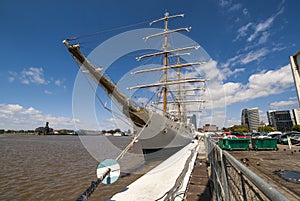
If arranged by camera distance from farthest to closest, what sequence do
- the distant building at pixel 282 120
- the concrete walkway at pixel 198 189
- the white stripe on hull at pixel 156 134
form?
the distant building at pixel 282 120
the white stripe on hull at pixel 156 134
the concrete walkway at pixel 198 189

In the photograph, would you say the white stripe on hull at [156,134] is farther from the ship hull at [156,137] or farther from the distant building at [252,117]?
the distant building at [252,117]

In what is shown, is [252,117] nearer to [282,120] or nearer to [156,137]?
[282,120]

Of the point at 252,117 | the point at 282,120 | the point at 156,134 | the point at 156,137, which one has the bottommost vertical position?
the point at 156,137

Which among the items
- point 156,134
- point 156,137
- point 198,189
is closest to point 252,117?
point 156,137

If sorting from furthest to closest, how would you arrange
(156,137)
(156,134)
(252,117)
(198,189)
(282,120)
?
(252,117), (282,120), (156,137), (156,134), (198,189)

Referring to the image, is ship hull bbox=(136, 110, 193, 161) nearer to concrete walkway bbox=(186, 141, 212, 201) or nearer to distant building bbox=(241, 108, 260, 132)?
concrete walkway bbox=(186, 141, 212, 201)

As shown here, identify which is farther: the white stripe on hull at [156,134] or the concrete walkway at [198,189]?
the white stripe on hull at [156,134]

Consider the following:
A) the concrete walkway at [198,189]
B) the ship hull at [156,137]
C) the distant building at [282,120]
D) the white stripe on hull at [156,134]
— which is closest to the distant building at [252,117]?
the distant building at [282,120]

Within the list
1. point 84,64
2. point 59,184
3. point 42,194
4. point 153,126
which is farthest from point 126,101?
point 42,194

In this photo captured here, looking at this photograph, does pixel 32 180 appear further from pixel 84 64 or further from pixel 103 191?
pixel 84 64

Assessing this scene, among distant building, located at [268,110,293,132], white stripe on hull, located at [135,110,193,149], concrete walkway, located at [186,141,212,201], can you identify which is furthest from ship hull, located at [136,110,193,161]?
distant building, located at [268,110,293,132]

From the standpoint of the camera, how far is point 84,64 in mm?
10414

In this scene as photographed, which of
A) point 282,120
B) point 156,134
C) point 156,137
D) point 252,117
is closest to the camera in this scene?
point 156,134

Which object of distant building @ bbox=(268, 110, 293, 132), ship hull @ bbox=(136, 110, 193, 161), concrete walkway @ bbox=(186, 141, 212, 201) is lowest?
concrete walkway @ bbox=(186, 141, 212, 201)
